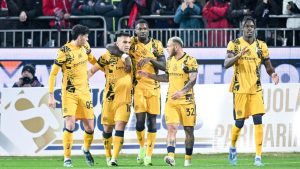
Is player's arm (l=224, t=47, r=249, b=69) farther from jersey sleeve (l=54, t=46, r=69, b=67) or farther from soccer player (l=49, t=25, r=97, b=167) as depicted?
jersey sleeve (l=54, t=46, r=69, b=67)

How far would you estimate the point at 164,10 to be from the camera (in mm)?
30266

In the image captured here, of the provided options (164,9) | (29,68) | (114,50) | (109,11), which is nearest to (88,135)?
(114,50)

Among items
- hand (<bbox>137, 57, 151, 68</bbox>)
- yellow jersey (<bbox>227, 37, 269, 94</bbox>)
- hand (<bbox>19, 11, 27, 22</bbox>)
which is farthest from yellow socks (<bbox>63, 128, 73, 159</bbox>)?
hand (<bbox>19, 11, 27, 22</bbox>)

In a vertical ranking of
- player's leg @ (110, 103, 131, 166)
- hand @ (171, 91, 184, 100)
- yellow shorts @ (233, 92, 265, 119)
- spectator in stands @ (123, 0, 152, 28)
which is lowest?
player's leg @ (110, 103, 131, 166)

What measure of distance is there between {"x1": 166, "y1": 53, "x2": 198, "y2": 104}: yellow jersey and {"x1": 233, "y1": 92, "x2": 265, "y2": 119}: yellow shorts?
1.07m

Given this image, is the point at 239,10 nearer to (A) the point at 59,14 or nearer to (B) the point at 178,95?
(A) the point at 59,14

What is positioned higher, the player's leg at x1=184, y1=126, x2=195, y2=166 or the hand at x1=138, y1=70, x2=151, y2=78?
the hand at x1=138, y1=70, x2=151, y2=78

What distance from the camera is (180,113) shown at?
23594 millimetres

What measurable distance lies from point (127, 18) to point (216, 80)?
2692 millimetres

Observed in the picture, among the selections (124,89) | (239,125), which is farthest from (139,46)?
(239,125)

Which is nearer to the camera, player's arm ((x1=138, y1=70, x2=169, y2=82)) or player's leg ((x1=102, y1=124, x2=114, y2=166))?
player's arm ((x1=138, y1=70, x2=169, y2=82))

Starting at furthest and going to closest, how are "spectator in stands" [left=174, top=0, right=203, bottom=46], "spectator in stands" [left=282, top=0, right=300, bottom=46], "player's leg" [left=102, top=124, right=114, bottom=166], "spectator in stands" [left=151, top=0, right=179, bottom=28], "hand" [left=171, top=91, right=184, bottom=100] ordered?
"spectator in stands" [left=151, top=0, right=179, bottom=28] < "spectator in stands" [left=282, top=0, right=300, bottom=46] < "spectator in stands" [left=174, top=0, right=203, bottom=46] < "player's leg" [left=102, top=124, right=114, bottom=166] < "hand" [left=171, top=91, right=184, bottom=100]

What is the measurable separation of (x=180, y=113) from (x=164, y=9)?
7.13 m

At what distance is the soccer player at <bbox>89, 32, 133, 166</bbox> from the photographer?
77.9 ft
